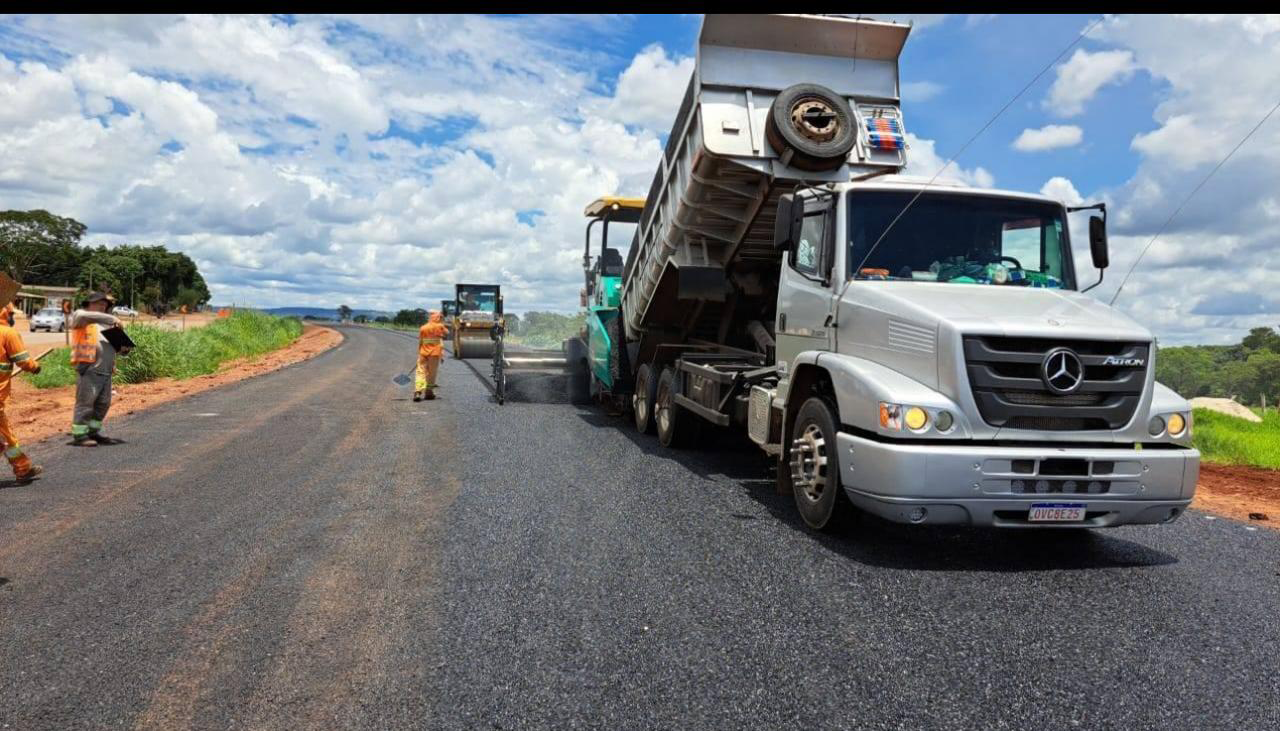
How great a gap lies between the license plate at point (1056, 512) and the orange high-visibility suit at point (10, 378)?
26.5 ft

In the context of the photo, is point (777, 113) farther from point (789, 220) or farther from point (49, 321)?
point (49, 321)

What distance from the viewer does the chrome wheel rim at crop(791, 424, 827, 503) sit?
565cm

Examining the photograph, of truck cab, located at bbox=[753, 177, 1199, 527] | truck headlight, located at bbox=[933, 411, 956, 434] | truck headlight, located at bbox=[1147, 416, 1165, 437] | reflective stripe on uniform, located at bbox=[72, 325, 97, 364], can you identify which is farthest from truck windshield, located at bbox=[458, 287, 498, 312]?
truck headlight, located at bbox=[1147, 416, 1165, 437]

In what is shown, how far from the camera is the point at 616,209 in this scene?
39.6ft

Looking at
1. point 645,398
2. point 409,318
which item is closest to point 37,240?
point 409,318

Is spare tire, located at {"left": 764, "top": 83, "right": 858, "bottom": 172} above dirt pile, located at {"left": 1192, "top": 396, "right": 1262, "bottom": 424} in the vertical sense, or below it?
above

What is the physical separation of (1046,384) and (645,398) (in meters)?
5.97

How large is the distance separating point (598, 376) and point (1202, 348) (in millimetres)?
42908

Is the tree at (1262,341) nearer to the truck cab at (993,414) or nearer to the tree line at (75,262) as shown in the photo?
the truck cab at (993,414)

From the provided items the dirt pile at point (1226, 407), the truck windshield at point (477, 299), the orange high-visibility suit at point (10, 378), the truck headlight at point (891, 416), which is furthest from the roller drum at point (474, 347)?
the truck headlight at point (891, 416)

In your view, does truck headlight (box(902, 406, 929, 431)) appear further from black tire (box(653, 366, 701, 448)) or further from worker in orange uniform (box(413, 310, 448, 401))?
worker in orange uniform (box(413, 310, 448, 401))

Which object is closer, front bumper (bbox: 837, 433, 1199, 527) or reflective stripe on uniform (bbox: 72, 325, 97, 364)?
front bumper (bbox: 837, 433, 1199, 527)

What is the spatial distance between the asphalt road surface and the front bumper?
0.37 metres

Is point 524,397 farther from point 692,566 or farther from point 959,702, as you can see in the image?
point 959,702
